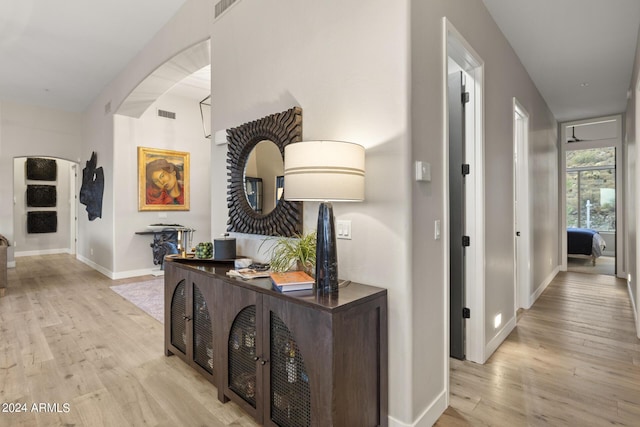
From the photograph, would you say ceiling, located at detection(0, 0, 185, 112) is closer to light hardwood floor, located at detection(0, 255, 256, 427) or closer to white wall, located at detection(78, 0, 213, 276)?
white wall, located at detection(78, 0, 213, 276)

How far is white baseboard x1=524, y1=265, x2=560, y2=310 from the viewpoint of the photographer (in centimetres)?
429

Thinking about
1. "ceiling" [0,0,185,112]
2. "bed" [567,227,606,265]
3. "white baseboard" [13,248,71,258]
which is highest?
"ceiling" [0,0,185,112]

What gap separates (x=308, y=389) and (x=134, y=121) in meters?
5.79

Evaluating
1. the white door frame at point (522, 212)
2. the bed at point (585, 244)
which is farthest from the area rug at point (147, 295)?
the bed at point (585, 244)

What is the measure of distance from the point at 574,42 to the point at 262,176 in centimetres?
348

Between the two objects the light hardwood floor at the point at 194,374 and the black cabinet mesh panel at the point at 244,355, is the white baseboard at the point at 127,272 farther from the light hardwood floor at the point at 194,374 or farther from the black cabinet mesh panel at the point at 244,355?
the black cabinet mesh panel at the point at 244,355

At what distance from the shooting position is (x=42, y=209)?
29.2 feet

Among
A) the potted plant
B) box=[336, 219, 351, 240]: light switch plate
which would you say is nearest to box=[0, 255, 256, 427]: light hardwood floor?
the potted plant

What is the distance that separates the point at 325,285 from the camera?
5.58ft

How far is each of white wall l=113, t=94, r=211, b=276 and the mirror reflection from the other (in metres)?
4.16

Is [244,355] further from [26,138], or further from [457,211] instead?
[26,138]

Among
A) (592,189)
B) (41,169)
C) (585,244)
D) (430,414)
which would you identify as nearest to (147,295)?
(430,414)

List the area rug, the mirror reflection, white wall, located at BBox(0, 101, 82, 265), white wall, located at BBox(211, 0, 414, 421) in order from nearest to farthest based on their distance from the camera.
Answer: white wall, located at BBox(211, 0, 414, 421) < the mirror reflection < the area rug < white wall, located at BBox(0, 101, 82, 265)

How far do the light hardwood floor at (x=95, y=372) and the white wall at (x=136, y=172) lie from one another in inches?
63.2
